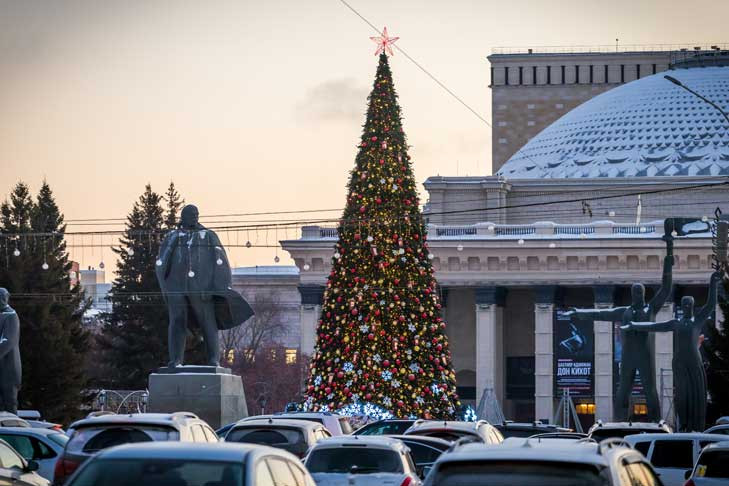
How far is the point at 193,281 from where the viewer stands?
116 ft

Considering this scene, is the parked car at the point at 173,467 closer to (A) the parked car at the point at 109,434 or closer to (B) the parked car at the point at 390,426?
(A) the parked car at the point at 109,434

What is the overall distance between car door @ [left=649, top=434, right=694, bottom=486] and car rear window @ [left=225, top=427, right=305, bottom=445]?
14.6ft

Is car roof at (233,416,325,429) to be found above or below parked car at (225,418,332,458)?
above

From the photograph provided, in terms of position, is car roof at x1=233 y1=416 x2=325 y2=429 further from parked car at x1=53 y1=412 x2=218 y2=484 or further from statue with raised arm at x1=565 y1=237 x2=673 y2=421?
statue with raised arm at x1=565 y1=237 x2=673 y2=421

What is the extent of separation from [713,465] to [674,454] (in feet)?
13.1

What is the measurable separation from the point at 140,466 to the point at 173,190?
73.7 metres

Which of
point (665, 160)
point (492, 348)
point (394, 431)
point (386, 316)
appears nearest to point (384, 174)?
point (386, 316)

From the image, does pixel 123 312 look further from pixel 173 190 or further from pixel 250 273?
pixel 250 273

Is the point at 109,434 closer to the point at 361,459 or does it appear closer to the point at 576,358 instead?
the point at 361,459

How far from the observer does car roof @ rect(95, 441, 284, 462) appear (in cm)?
1295

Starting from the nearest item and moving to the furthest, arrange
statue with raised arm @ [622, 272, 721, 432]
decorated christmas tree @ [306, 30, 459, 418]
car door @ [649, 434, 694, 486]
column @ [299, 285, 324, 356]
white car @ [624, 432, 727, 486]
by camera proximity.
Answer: white car @ [624, 432, 727, 486] < car door @ [649, 434, 694, 486] < statue with raised arm @ [622, 272, 721, 432] < decorated christmas tree @ [306, 30, 459, 418] < column @ [299, 285, 324, 356]

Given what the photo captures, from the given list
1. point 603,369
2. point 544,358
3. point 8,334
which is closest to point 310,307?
point 544,358

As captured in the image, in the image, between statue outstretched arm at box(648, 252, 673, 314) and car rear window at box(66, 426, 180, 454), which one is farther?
statue outstretched arm at box(648, 252, 673, 314)

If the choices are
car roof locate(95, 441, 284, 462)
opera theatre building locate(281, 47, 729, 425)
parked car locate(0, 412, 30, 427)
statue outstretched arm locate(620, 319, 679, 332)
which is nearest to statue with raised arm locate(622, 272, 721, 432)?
statue outstretched arm locate(620, 319, 679, 332)
